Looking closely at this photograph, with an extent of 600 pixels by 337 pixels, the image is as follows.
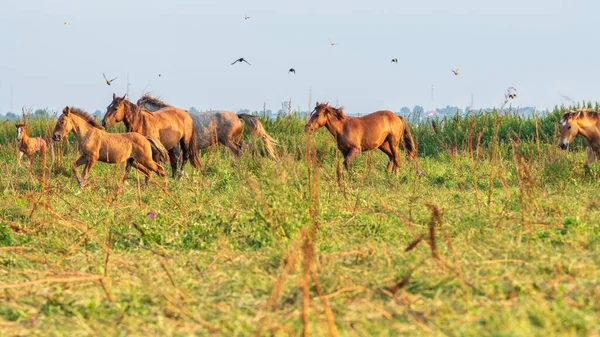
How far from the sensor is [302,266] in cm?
476

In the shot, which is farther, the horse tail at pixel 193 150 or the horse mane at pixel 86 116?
the horse tail at pixel 193 150

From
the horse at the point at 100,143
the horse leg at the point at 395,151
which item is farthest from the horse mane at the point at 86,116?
the horse leg at the point at 395,151

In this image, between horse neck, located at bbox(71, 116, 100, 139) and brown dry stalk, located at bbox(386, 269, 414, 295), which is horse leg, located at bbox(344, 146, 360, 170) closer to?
horse neck, located at bbox(71, 116, 100, 139)

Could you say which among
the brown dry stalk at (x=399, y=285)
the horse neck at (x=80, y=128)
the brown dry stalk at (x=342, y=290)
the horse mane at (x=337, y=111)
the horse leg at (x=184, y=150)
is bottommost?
the brown dry stalk at (x=342, y=290)

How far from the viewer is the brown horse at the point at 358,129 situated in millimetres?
12312

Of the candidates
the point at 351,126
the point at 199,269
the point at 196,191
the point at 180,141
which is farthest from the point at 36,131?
the point at 199,269

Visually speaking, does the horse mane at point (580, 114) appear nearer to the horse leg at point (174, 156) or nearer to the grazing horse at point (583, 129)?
the grazing horse at point (583, 129)

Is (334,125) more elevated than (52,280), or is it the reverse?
(334,125)

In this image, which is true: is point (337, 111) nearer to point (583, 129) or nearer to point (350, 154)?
point (350, 154)

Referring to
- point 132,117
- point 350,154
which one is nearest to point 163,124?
point 132,117

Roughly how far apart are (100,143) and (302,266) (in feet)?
23.4

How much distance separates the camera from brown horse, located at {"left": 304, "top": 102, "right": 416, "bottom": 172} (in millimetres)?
12312

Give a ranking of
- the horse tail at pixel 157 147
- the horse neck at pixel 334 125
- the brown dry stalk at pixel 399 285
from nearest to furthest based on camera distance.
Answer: the brown dry stalk at pixel 399 285 < the horse tail at pixel 157 147 < the horse neck at pixel 334 125

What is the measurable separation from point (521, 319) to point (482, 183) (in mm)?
6908
